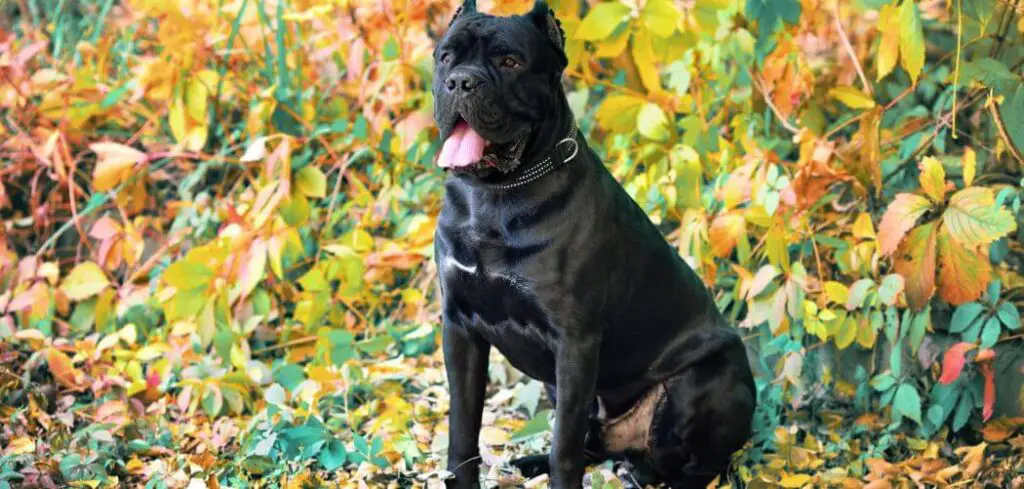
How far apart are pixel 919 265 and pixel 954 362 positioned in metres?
0.27

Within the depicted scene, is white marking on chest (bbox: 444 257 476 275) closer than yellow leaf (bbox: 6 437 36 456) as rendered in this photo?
Yes

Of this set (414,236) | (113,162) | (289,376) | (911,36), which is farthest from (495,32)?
(113,162)

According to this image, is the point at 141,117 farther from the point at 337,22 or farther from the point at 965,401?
the point at 965,401

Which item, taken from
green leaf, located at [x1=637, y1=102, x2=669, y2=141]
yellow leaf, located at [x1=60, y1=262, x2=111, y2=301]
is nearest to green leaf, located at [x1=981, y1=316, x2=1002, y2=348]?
green leaf, located at [x1=637, y1=102, x2=669, y2=141]

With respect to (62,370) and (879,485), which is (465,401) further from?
(62,370)

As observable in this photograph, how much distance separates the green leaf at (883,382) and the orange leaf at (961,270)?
38 centimetres

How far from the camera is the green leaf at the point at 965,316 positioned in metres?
3.11

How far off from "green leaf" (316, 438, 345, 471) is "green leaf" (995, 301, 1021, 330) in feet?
5.74

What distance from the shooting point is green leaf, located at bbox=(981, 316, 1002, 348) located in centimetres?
302

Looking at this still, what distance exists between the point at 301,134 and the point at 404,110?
0.43 m

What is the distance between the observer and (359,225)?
4.11 metres

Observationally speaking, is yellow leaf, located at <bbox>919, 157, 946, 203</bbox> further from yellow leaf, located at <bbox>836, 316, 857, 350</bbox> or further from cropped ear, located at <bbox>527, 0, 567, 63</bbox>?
cropped ear, located at <bbox>527, 0, 567, 63</bbox>

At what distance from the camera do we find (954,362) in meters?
2.97

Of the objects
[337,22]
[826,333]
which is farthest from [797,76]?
[337,22]
